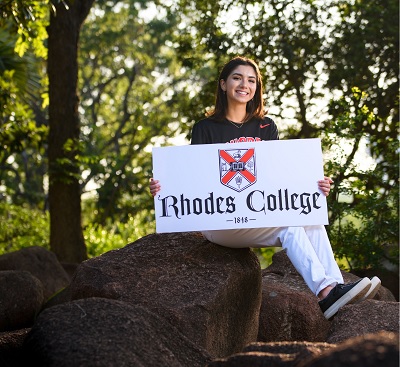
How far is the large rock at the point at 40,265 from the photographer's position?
816cm

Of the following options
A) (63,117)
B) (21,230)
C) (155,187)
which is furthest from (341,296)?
(21,230)

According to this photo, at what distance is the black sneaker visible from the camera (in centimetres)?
451

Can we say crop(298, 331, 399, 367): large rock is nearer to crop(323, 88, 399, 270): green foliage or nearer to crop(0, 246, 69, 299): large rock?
crop(323, 88, 399, 270): green foliage

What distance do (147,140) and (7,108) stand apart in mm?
6856

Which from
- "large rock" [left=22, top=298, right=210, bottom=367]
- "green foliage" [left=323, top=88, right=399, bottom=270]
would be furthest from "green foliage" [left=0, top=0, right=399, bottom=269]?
"large rock" [left=22, top=298, right=210, bottom=367]

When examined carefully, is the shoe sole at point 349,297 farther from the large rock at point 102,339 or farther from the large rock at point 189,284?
the large rock at point 102,339

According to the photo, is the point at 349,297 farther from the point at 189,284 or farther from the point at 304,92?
the point at 304,92

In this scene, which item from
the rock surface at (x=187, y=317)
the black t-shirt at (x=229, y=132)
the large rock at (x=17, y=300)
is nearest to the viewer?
the rock surface at (x=187, y=317)

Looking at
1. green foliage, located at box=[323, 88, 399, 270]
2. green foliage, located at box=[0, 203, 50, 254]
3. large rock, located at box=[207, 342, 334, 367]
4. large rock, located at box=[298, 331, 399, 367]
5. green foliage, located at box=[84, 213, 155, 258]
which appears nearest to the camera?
large rock, located at box=[298, 331, 399, 367]

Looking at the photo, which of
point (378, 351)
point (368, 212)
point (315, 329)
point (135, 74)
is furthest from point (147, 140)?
point (378, 351)

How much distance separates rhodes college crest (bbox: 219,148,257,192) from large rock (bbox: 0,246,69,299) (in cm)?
371

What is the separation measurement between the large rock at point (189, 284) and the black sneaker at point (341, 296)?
604 millimetres

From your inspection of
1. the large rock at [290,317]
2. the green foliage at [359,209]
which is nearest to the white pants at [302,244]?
the large rock at [290,317]

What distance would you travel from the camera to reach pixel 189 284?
473cm
